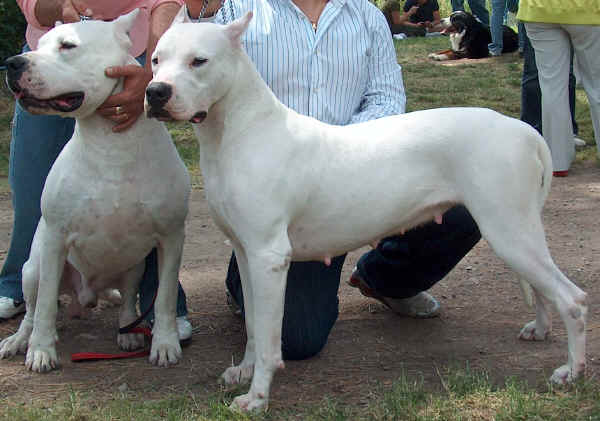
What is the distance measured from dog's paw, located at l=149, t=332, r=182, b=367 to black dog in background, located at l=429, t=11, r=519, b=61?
10687mm

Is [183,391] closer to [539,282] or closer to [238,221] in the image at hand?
[238,221]

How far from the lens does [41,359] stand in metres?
3.54

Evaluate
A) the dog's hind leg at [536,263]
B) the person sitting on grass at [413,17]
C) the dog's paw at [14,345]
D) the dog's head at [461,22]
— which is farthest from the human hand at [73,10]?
the person sitting on grass at [413,17]

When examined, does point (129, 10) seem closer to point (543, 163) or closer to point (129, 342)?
point (129, 342)

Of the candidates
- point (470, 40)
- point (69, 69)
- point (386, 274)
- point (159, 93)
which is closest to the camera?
point (159, 93)

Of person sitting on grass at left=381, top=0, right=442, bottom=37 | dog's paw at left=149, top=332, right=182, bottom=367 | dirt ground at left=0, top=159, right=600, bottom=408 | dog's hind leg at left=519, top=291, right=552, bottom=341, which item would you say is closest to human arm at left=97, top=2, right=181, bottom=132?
dog's paw at left=149, top=332, right=182, bottom=367

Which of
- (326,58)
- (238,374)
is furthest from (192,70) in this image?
(238,374)

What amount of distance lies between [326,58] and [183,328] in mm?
1450

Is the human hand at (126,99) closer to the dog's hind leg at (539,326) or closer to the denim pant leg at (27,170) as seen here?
the denim pant leg at (27,170)

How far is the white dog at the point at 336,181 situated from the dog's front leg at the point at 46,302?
32.4 inches

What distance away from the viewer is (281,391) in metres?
3.32

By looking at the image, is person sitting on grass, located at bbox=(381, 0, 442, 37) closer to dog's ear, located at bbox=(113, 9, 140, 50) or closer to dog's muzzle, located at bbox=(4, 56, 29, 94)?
dog's ear, located at bbox=(113, 9, 140, 50)

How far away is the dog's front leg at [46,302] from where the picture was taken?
3517 millimetres

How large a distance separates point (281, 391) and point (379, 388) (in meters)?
0.40
